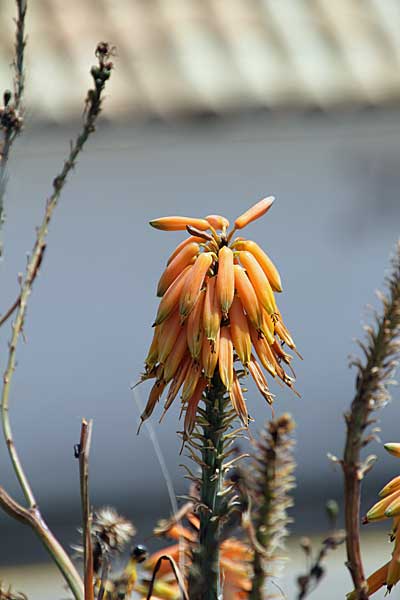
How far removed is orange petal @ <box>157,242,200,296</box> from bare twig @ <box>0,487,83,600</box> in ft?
0.53

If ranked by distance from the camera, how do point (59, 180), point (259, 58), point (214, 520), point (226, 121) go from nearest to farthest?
point (214, 520)
point (59, 180)
point (226, 121)
point (259, 58)

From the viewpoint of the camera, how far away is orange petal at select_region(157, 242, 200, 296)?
2.61ft

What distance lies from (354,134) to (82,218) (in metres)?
1.19

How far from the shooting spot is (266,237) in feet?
17.8

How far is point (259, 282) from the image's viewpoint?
790 millimetres

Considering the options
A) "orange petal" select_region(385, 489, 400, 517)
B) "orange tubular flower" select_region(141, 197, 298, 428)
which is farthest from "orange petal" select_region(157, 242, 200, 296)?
"orange petal" select_region(385, 489, 400, 517)

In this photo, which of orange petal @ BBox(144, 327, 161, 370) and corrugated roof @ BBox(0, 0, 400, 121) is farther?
corrugated roof @ BBox(0, 0, 400, 121)

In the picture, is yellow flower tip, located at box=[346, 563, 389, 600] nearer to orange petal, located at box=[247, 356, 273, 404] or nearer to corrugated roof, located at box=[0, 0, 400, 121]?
orange petal, located at box=[247, 356, 273, 404]

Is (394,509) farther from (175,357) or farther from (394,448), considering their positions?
(175,357)

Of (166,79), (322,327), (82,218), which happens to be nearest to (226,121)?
(166,79)

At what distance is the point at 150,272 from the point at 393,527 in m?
4.73

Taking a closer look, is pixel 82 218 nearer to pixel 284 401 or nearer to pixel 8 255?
pixel 8 255

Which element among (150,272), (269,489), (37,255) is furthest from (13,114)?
(150,272)

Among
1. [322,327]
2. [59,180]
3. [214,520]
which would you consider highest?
[322,327]
